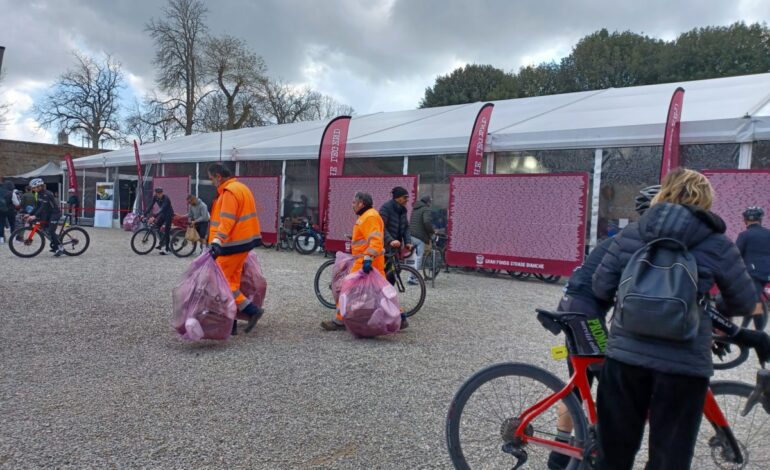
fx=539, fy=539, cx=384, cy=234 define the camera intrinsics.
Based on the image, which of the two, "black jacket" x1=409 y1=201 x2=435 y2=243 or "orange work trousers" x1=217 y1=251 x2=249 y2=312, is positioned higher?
"black jacket" x1=409 y1=201 x2=435 y2=243

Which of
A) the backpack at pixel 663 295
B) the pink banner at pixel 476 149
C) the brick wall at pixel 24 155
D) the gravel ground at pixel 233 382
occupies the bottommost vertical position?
the gravel ground at pixel 233 382

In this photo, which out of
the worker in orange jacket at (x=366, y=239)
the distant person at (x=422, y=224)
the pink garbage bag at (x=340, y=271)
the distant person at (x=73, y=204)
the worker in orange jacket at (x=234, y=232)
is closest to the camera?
the worker in orange jacket at (x=234, y=232)

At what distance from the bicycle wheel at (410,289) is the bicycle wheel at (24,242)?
7830 mm

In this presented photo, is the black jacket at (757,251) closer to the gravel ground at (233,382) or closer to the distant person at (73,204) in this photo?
the gravel ground at (233,382)

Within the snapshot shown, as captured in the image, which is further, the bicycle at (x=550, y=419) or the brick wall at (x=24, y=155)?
the brick wall at (x=24, y=155)

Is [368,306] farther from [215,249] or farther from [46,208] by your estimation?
[46,208]

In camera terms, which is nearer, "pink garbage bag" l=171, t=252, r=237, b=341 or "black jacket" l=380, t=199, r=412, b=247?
"pink garbage bag" l=171, t=252, r=237, b=341

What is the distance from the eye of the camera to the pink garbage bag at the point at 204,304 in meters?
4.57

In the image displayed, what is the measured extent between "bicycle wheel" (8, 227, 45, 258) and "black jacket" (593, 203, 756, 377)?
11.5 metres

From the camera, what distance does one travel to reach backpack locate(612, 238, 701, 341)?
1.71 meters

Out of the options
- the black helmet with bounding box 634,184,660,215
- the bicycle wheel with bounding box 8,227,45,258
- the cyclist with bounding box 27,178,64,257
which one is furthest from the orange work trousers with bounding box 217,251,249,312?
the bicycle wheel with bounding box 8,227,45,258

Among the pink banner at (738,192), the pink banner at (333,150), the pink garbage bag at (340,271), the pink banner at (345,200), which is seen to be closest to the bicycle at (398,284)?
the pink garbage bag at (340,271)

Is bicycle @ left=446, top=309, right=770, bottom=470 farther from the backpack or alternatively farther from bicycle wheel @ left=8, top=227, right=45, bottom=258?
bicycle wheel @ left=8, top=227, right=45, bottom=258

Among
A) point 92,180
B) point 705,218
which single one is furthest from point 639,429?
point 92,180
